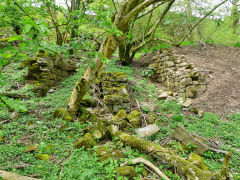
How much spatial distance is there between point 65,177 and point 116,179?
763 mm

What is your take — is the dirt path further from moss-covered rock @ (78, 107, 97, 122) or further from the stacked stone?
moss-covered rock @ (78, 107, 97, 122)

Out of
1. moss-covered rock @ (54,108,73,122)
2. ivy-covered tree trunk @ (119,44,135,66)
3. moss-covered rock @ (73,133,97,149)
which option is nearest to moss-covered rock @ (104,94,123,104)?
moss-covered rock @ (54,108,73,122)

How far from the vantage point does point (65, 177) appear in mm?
1928

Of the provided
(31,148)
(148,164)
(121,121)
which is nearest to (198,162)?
(148,164)

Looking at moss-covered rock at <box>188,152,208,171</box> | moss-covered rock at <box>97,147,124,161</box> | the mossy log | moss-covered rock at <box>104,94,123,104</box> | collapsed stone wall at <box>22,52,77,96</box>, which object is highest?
collapsed stone wall at <box>22,52,77,96</box>

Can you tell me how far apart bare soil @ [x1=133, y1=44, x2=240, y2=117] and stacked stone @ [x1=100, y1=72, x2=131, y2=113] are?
9.17 ft

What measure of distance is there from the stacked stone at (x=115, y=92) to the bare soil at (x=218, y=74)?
2.80m

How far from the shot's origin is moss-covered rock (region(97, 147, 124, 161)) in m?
2.37

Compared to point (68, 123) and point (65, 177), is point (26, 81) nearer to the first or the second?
point (68, 123)

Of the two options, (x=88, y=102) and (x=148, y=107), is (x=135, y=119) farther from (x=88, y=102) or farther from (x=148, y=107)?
(x=88, y=102)

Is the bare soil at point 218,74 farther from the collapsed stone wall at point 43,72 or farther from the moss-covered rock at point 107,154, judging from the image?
the collapsed stone wall at point 43,72

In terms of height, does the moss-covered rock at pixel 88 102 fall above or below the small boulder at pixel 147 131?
above

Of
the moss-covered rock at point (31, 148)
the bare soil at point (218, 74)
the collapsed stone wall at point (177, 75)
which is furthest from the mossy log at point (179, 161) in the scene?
the collapsed stone wall at point (177, 75)

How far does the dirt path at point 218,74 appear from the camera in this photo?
486cm
